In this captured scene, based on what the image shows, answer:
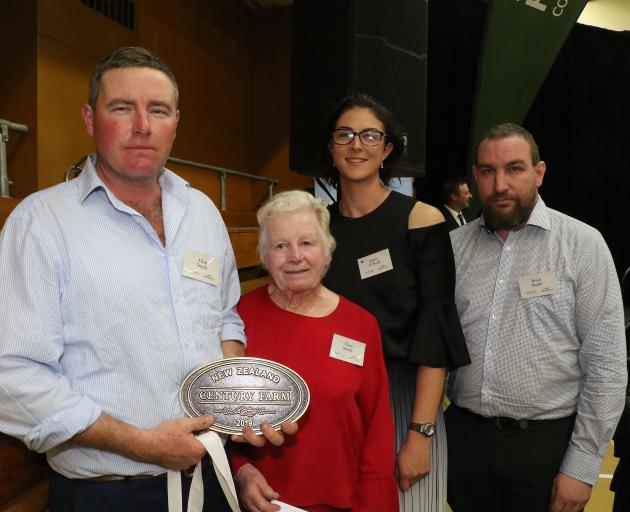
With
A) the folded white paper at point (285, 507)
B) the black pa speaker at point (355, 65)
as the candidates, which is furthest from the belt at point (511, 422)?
the black pa speaker at point (355, 65)

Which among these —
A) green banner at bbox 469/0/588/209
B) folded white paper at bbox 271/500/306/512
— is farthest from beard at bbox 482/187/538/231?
green banner at bbox 469/0/588/209

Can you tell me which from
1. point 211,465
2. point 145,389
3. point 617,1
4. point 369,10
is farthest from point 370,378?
point 617,1

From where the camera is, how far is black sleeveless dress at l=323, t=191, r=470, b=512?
1692mm

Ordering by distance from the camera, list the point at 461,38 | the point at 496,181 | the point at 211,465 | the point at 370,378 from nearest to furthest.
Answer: the point at 211,465 < the point at 370,378 < the point at 496,181 < the point at 461,38

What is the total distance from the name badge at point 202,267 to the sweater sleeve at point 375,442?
47cm

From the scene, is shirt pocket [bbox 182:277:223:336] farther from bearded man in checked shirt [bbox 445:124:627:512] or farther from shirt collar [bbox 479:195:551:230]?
shirt collar [bbox 479:195:551:230]

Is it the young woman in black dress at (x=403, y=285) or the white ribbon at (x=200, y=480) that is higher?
the young woman in black dress at (x=403, y=285)

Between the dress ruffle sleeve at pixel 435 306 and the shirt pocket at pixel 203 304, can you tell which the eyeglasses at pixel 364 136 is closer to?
the dress ruffle sleeve at pixel 435 306

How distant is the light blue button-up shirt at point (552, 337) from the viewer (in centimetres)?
174

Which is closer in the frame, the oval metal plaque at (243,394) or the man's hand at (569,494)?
the oval metal plaque at (243,394)

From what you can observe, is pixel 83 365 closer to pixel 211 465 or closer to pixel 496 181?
pixel 211 465

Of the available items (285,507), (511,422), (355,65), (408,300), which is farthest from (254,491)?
(355,65)

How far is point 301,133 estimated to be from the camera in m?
2.65

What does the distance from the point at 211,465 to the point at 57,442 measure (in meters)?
0.44
